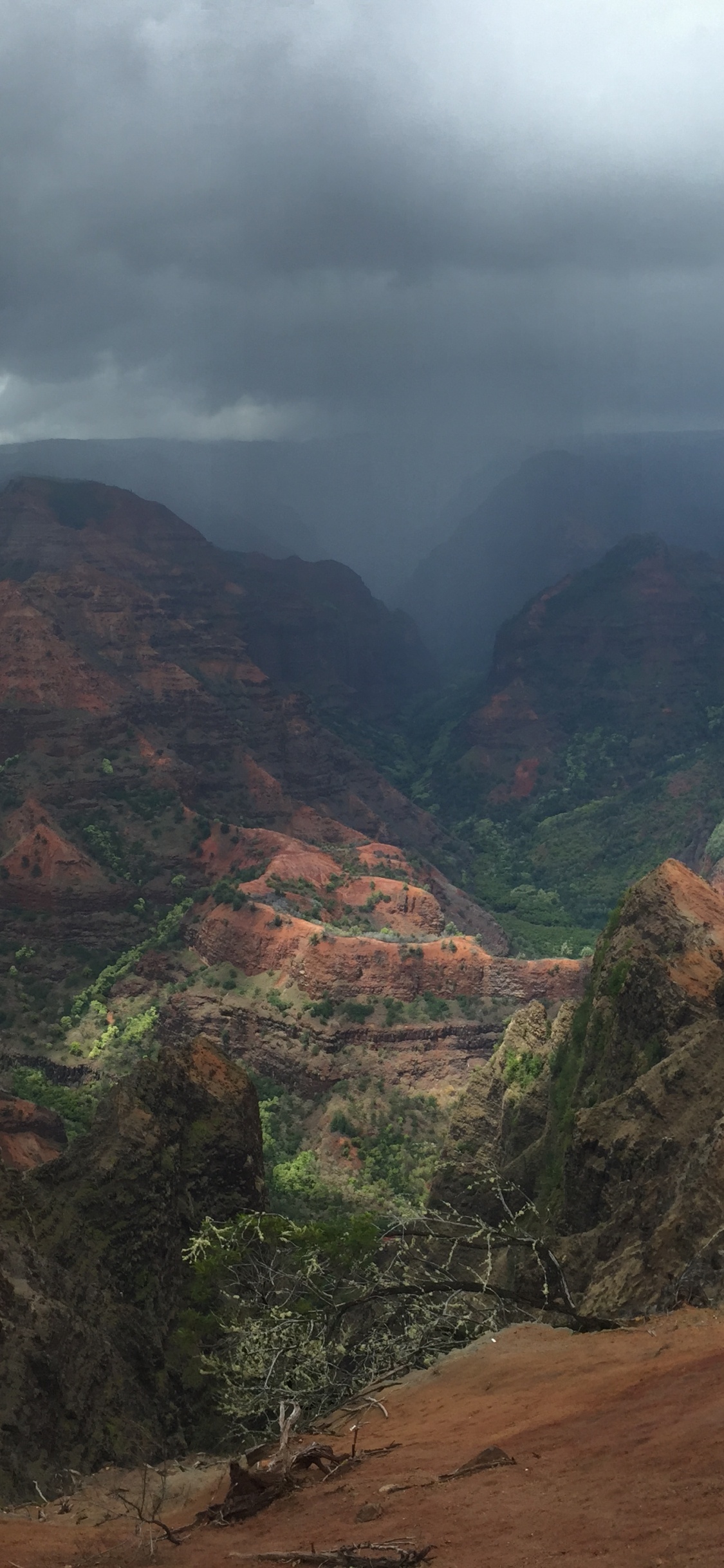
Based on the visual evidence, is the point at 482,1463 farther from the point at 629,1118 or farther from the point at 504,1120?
the point at 504,1120

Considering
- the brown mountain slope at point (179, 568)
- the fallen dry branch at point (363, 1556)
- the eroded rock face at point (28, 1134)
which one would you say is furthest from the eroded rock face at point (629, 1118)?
the brown mountain slope at point (179, 568)

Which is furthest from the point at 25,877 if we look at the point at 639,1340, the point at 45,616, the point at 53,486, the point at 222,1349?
the point at 53,486

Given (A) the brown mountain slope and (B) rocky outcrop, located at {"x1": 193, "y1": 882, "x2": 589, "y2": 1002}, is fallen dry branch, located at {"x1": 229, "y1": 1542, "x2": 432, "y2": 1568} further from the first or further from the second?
(A) the brown mountain slope

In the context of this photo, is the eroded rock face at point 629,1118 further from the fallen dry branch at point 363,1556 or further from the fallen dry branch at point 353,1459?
the fallen dry branch at point 363,1556

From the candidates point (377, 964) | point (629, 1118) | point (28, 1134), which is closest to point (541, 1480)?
point (629, 1118)

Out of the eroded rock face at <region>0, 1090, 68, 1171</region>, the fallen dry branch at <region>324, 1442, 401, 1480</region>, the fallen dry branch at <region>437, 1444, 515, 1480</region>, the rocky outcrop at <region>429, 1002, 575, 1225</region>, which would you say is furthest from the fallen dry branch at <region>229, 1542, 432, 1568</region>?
the eroded rock face at <region>0, 1090, 68, 1171</region>

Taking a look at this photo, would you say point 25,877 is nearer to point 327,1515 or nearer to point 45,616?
point 45,616
